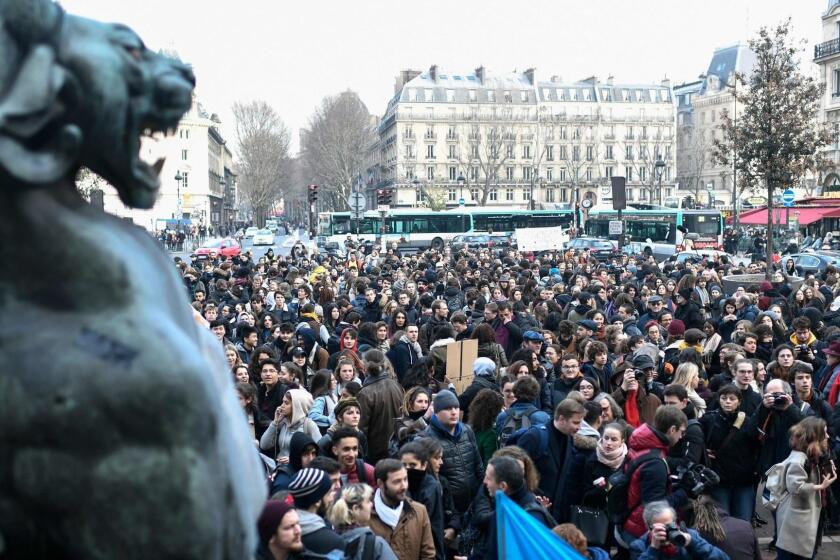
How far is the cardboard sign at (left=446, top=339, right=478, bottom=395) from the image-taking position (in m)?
9.43

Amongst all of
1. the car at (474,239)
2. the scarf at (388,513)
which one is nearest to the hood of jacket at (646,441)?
the scarf at (388,513)

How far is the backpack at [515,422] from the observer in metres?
7.13

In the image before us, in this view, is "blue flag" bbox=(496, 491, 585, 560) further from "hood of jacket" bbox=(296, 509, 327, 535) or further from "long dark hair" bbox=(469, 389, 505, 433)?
"long dark hair" bbox=(469, 389, 505, 433)

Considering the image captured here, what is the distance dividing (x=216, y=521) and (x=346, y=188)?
87.7 meters

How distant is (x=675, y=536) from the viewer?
5.01m

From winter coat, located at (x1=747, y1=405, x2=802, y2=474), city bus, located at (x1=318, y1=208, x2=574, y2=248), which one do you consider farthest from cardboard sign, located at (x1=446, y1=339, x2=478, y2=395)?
city bus, located at (x1=318, y1=208, x2=574, y2=248)

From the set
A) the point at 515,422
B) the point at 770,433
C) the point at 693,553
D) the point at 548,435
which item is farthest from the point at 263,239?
the point at 693,553

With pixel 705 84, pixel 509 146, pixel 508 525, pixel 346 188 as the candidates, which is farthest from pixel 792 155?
pixel 705 84

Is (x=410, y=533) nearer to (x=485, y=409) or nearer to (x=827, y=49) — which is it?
(x=485, y=409)

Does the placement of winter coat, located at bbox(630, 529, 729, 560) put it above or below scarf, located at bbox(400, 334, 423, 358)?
below

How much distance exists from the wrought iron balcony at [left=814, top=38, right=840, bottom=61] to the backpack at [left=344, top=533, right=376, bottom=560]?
55846 mm

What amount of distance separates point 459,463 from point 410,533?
4.16 ft

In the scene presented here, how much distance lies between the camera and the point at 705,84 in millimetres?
116438

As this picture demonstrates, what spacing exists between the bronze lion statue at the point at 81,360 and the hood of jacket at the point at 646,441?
5.45m
